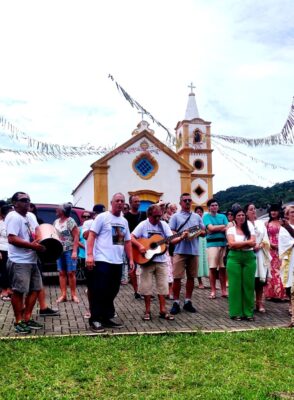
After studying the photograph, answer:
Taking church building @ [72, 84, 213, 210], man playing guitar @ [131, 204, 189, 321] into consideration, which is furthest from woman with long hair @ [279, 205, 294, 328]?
church building @ [72, 84, 213, 210]

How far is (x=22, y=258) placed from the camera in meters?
6.49

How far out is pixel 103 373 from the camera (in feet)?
15.4

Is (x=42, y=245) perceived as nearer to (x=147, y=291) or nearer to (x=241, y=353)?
(x=147, y=291)

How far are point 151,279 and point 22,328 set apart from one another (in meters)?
1.98

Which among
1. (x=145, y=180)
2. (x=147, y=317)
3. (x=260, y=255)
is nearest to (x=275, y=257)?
(x=260, y=255)

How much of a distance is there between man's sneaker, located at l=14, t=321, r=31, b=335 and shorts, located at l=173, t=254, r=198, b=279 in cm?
257

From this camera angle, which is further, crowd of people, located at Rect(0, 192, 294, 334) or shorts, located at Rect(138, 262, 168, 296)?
shorts, located at Rect(138, 262, 168, 296)

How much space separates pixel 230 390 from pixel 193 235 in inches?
150

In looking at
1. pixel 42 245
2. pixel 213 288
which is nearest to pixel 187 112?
pixel 213 288

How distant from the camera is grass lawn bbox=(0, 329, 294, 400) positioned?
4.19m

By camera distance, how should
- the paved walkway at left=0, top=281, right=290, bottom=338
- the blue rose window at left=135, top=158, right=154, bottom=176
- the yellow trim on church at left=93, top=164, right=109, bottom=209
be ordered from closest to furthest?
the paved walkway at left=0, top=281, right=290, bottom=338 < the yellow trim on church at left=93, top=164, right=109, bottom=209 < the blue rose window at left=135, top=158, right=154, bottom=176

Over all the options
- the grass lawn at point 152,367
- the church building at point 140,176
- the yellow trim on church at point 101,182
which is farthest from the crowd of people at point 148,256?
the church building at point 140,176

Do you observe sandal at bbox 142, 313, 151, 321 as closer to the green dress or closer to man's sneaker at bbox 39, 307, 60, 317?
man's sneaker at bbox 39, 307, 60, 317

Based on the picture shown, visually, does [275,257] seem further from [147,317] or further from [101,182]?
[101,182]
